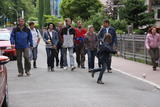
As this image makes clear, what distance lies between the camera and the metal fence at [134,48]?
67.1 ft

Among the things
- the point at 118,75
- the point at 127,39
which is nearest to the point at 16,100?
the point at 118,75

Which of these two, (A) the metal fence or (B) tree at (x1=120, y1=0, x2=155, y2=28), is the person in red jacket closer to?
(A) the metal fence

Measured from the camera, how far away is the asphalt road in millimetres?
9688

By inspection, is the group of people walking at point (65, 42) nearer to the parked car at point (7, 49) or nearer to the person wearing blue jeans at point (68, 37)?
the person wearing blue jeans at point (68, 37)

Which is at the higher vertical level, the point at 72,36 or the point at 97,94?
the point at 72,36

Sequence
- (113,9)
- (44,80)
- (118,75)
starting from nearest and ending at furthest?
(44,80) → (118,75) → (113,9)

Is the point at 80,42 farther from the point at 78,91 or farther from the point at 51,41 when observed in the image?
the point at 78,91

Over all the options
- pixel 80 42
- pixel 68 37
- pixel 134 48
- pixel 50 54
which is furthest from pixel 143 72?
pixel 134 48

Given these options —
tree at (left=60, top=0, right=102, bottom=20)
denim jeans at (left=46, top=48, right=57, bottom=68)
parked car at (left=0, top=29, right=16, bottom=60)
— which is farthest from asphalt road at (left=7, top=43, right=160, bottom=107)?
tree at (left=60, top=0, right=102, bottom=20)

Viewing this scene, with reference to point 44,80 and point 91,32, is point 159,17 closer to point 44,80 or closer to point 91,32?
point 91,32

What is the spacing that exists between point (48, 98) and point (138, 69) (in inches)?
318

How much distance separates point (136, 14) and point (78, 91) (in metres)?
24.1

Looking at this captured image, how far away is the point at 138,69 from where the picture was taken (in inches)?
700

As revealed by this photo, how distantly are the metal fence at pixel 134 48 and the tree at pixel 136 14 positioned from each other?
934cm
